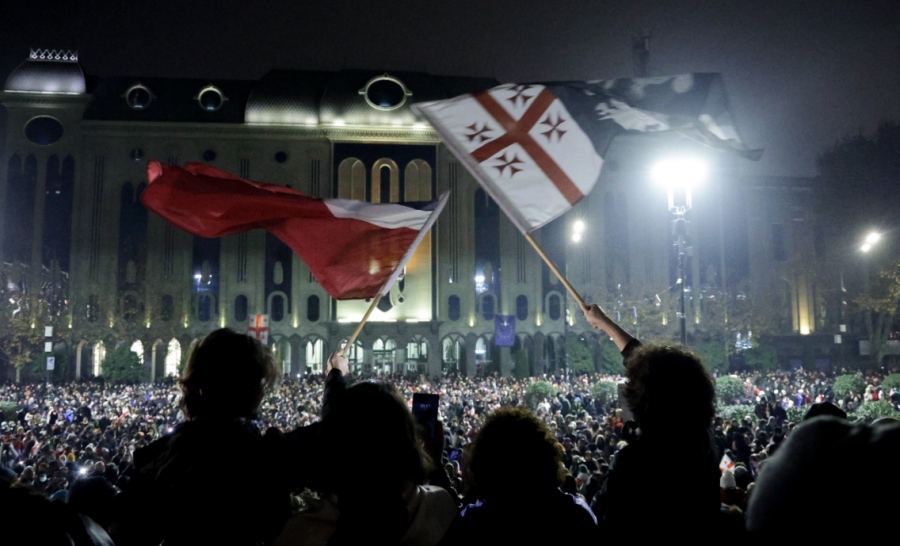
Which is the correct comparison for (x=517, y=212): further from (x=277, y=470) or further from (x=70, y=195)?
(x=70, y=195)

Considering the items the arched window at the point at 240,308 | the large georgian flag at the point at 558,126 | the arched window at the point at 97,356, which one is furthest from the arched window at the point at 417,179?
the large georgian flag at the point at 558,126

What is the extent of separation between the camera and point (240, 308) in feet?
163

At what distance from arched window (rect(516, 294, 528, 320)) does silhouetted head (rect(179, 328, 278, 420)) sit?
160 feet

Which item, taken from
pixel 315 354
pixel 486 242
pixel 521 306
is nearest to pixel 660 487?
pixel 315 354

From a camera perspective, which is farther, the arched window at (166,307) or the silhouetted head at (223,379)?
the arched window at (166,307)

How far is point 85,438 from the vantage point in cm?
1437

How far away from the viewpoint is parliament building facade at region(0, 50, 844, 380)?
4791 centimetres

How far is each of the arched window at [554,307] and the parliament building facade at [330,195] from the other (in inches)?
5.6

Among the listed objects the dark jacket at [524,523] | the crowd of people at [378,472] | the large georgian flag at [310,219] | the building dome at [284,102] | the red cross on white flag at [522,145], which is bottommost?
the dark jacket at [524,523]

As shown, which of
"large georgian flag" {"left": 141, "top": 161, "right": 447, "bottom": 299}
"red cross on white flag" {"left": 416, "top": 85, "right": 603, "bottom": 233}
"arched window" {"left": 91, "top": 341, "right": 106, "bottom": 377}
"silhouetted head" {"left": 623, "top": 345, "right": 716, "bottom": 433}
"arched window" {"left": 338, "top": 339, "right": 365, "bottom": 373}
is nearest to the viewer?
"silhouetted head" {"left": 623, "top": 345, "right": 716, "bottom": 433}

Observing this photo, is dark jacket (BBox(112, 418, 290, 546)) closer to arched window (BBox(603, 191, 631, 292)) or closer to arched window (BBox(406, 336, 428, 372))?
arched window (BBox(406, 336, 428, 372))

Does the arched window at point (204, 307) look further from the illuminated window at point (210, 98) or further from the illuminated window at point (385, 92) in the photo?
the illuminated window at point (385, 92)

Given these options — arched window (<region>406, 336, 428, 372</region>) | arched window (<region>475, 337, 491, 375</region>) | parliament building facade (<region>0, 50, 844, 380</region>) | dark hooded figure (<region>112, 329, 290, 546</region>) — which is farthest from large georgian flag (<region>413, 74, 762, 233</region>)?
arched window (<region>475, 337, 491, 375</region>)

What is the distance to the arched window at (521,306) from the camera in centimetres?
5125
